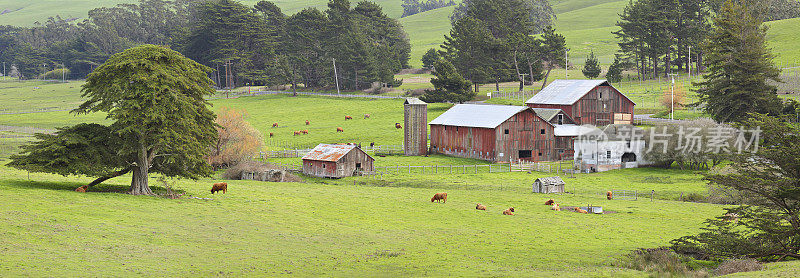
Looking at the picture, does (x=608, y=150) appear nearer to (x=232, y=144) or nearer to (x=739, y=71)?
(x=739, y=71)

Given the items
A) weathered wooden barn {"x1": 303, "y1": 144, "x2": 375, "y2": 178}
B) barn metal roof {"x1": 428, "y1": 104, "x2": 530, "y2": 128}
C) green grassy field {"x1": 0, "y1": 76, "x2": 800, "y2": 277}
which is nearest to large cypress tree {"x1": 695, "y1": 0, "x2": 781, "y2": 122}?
green grassy field {"x1": 0, "y1": 76, "x2": 800, "y2": 277}

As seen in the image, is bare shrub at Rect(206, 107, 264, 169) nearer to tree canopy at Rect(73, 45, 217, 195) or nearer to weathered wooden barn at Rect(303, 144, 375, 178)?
weathered wooden barn at Rect(303, 144, 375, 178)

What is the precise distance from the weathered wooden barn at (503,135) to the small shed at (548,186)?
1725cm

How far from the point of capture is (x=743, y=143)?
69.8m

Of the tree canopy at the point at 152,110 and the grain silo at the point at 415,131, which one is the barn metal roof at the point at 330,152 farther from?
the tree canopy at the point at 152,110

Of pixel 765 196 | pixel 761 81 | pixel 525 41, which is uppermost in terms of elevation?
pixel 525 41

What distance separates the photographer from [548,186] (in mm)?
57844

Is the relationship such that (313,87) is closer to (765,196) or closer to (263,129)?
(263,129)

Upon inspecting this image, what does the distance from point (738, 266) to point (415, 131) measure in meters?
51.6

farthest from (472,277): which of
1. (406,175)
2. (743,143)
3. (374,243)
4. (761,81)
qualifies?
(761,81)

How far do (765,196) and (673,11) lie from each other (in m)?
97.1

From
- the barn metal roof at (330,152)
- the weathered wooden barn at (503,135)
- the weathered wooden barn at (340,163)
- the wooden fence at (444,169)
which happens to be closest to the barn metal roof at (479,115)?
the weathered wooden barn at (503,135)

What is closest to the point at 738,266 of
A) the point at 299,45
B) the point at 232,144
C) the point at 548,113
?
the point at 232,144

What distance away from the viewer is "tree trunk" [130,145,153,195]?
46331 mm
